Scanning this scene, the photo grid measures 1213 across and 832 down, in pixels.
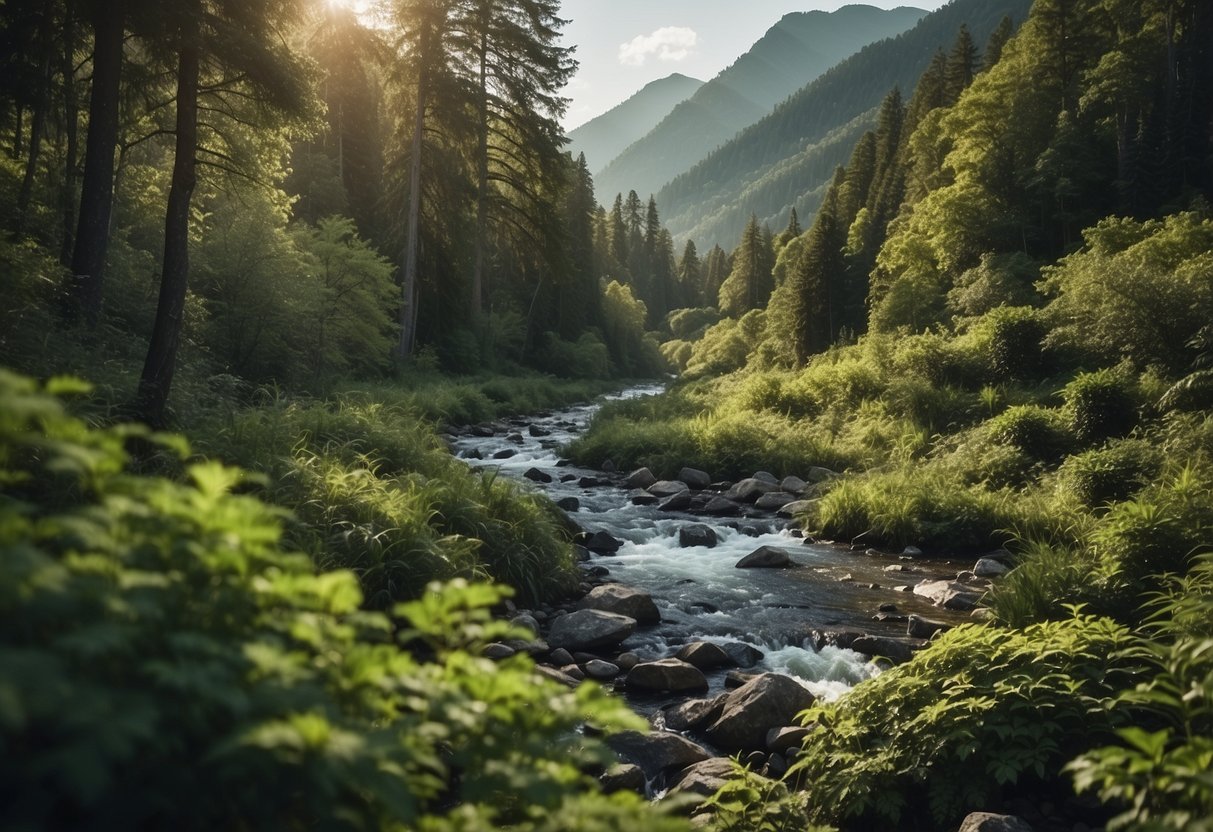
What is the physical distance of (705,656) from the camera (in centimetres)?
672

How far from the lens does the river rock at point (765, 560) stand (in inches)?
397

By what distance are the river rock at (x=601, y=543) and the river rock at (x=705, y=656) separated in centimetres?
378

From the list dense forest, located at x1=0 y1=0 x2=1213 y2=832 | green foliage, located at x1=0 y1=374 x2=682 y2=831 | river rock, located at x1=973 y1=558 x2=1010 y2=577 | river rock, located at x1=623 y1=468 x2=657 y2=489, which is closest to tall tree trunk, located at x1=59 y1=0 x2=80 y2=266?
dense forest, located at x1=0 y1=0 x2=1213 y2=832

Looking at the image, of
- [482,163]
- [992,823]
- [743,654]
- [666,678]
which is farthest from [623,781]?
[482,163]

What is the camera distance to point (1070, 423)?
511 inches

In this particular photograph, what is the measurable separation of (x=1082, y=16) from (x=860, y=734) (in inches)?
1590

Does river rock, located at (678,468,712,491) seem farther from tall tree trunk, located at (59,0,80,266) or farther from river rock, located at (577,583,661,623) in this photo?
tall tree trunk, located at (59,0,80,266)

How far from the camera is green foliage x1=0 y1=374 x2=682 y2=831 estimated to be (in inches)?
46.0

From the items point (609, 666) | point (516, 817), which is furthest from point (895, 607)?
point (516, 817)

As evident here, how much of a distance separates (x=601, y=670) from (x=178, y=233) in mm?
6993

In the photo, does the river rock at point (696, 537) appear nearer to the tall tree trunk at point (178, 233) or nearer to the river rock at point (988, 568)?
the river rock at point (988, 568)

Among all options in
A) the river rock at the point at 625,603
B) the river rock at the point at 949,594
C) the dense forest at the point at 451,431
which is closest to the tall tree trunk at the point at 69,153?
the dense forest at the point at 451,431

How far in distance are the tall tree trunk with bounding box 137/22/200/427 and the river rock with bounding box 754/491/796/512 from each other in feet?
33.9

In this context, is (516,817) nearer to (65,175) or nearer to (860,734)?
(860,734)
